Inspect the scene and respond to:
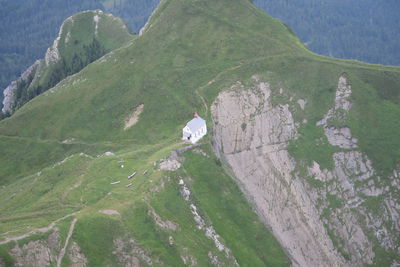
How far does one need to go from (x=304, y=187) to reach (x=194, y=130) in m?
30.0

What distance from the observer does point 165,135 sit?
358 ft

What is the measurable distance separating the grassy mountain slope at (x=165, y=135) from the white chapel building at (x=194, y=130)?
9.01ft

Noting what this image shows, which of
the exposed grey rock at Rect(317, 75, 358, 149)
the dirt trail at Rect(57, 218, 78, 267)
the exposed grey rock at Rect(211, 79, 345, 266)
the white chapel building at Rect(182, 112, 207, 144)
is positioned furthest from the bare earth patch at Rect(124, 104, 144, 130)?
the dirt trail at Rect(57, 218, 78, 267)

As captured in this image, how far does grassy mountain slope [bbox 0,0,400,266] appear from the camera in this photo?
69.4 meters

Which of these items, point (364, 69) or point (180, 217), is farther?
point (364, 69)

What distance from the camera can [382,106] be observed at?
116188mm

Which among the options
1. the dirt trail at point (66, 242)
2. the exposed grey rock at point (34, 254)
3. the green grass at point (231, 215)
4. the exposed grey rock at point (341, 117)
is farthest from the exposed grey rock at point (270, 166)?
the exposed grey rock at point (34, 254)

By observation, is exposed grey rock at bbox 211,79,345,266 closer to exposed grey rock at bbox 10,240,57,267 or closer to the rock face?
the rock face

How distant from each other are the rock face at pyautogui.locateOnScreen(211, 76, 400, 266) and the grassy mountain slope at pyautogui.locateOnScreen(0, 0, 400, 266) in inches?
142

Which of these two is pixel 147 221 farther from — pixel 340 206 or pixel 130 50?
pixel 130 50

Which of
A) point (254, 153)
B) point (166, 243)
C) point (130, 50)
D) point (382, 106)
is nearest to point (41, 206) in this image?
point (166, 243)

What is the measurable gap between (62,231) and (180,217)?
22.4m

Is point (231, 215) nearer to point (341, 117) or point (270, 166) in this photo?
point (270, 166)

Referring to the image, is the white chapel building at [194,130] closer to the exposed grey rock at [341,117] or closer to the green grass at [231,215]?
the green grass at [231,215]
